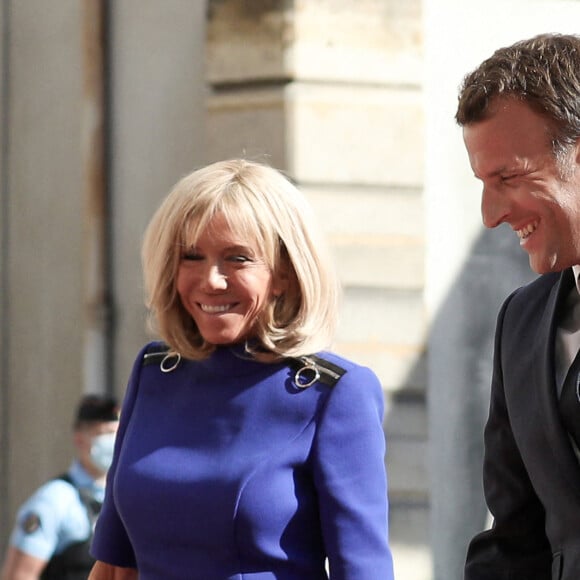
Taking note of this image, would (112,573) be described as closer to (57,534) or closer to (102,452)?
(57,534)

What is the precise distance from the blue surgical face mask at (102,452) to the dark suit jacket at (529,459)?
2.89m

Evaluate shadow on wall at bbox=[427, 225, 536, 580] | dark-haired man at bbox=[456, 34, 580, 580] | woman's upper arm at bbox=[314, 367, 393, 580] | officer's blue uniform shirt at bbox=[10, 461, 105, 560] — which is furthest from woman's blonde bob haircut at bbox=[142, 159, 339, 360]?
shadow on wall at bbox=[427, 225, 536, 580]

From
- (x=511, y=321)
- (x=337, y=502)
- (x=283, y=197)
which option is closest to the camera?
(x=511, y=321)

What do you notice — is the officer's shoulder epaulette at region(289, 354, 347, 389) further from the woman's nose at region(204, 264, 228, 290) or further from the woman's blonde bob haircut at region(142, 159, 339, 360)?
the woman's nose at region(204, 264, 228, 290)

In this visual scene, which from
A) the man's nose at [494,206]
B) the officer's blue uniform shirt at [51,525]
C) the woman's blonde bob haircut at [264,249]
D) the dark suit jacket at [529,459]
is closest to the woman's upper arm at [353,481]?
the woman's blonde bob haircut at [264,249]

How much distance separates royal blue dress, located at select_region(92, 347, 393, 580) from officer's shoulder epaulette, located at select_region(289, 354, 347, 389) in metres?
0.02

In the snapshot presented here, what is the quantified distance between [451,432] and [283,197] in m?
3.51

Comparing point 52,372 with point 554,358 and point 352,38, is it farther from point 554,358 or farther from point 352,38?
point 554,358

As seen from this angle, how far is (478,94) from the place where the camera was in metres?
2.46

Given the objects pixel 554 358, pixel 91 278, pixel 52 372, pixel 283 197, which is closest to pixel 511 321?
pixel 554 358

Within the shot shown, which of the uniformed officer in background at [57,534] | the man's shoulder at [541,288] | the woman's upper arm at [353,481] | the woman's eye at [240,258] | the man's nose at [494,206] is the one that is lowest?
the uniformed officer in background at [57,534]

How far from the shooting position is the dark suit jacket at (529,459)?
7.98 ft

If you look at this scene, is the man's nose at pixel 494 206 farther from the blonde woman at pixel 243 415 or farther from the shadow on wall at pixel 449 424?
the shadow on wall at pixel 449 424

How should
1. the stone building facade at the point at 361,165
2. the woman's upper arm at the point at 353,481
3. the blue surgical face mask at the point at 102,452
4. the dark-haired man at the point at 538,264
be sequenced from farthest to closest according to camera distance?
the stone building facade at the point at 361,165 < the blue surgical face mask at the point at 102,452 < the woman's upper arm at the point at 353,481 < the dark-haired man at the point at 538,264
